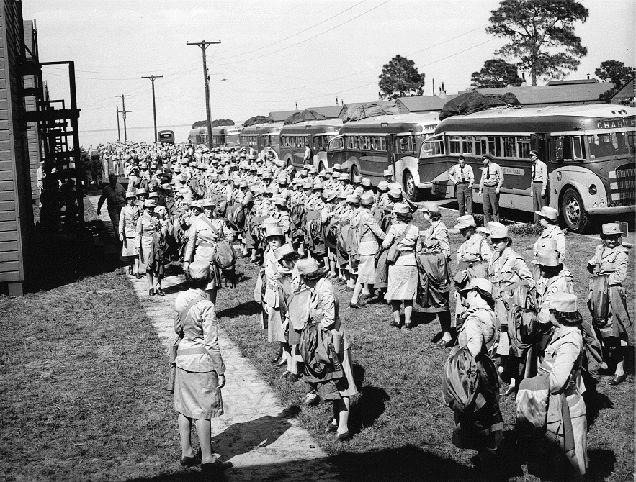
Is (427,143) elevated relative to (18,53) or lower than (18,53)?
lower

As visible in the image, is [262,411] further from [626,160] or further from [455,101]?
[455,101]

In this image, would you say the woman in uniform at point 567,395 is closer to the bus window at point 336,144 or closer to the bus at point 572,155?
the bus at point 572,155

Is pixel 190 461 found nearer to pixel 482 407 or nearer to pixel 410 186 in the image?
pixel 482 407

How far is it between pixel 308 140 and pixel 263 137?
11476 millimetres

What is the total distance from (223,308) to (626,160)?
1009 cm

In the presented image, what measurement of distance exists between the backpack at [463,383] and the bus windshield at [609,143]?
12.8m

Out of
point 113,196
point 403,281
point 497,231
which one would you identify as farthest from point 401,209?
point 113,196

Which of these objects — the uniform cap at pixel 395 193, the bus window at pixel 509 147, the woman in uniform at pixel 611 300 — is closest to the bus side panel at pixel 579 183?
the bus window at pixel 509 147

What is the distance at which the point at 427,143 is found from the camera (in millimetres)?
24656

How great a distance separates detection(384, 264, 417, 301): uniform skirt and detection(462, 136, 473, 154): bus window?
493 inches

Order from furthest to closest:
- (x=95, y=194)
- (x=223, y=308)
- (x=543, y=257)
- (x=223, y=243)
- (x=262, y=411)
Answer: (x=95, y=194)
(x=223, y=308)
(x=223, y=243)
(x=262, y=411)
(x=543, y=257)

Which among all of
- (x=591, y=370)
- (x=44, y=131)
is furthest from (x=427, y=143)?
(x=591, y=370)

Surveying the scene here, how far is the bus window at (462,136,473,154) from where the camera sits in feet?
73.4

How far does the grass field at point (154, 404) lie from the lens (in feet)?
22.6
